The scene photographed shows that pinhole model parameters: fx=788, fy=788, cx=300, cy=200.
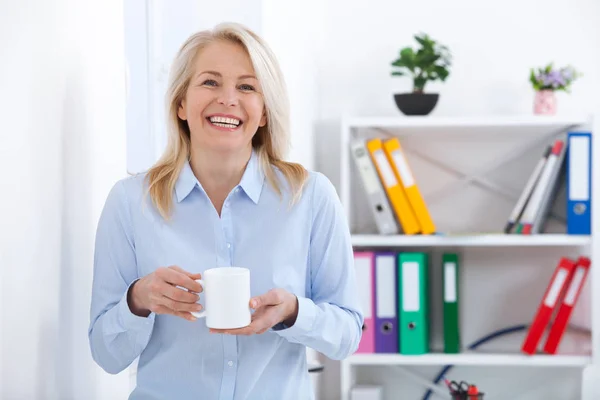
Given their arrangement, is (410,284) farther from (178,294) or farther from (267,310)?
(178,294)

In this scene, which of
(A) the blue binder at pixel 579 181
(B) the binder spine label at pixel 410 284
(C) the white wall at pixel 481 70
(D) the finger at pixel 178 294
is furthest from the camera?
(C) the white wall at pixel 481 70

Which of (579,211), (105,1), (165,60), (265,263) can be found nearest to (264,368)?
(265,263)

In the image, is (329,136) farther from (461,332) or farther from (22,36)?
(22,36)

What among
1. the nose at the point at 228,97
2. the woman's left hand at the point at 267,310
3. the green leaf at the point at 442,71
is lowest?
the woman's left hand at the point at 267,310

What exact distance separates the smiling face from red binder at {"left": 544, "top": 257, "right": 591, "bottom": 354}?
1722mm

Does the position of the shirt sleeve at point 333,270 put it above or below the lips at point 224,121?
below

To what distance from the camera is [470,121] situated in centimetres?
271

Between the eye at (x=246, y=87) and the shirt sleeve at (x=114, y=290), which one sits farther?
the eye at (x=246, y=87)

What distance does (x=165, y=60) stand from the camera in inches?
92.7

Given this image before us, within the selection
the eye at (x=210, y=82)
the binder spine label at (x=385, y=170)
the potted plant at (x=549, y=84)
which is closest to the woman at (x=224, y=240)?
the eye at (x=210, y=82)

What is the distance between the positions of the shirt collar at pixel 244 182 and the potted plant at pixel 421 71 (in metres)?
→ 1.53

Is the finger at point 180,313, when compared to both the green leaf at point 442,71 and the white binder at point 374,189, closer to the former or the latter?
the white binder at point 374,189

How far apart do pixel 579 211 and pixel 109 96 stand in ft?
6.01

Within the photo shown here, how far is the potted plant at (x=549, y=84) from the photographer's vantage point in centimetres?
277
